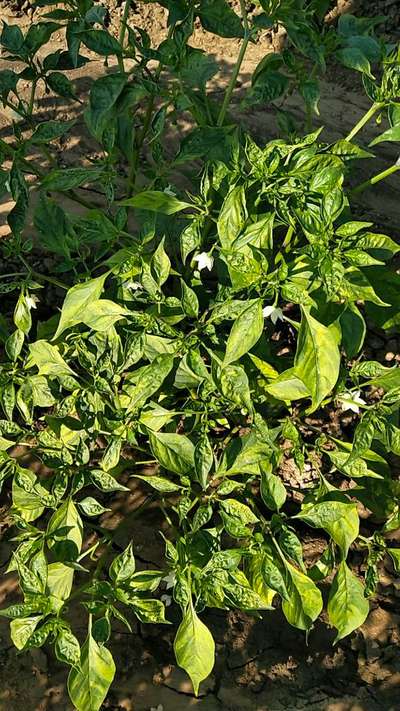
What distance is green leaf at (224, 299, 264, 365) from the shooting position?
81.0 inches

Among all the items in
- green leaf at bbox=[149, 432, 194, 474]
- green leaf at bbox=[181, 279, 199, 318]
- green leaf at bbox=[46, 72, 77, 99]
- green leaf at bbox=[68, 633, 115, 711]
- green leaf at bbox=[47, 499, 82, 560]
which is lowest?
green leaf at bbox=[68, 633, 115, 711]

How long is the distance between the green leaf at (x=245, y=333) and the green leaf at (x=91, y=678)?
0.81 m

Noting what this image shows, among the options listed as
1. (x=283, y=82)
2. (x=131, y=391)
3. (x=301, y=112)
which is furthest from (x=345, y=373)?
(x=301, y=112)

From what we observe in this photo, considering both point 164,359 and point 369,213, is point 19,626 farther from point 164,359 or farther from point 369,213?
point 369,213

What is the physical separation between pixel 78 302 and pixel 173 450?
0.51 metres

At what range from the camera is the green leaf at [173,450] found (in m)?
2.23

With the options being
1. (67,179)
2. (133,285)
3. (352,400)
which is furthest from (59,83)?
(352,400)

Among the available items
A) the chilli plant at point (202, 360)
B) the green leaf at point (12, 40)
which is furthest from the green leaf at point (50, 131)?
the green leaf at point (12, 40)

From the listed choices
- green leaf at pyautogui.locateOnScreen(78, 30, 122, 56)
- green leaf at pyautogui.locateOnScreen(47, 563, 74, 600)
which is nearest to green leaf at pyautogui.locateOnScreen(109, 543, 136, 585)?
green leaf at pyautogui.locateOnScreen(47, 563, 74, 600)

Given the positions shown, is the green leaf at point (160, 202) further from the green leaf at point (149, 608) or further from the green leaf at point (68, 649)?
the green leaf at point (68, 649)

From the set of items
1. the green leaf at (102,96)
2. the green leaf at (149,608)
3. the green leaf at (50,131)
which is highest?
the green leaf at (102,96)

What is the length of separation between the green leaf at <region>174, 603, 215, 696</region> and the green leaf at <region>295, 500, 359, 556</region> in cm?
39

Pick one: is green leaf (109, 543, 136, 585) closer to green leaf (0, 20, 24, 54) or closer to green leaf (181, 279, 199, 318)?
green leaf (181, 279, 199, 318)

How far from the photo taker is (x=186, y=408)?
7.84ft
